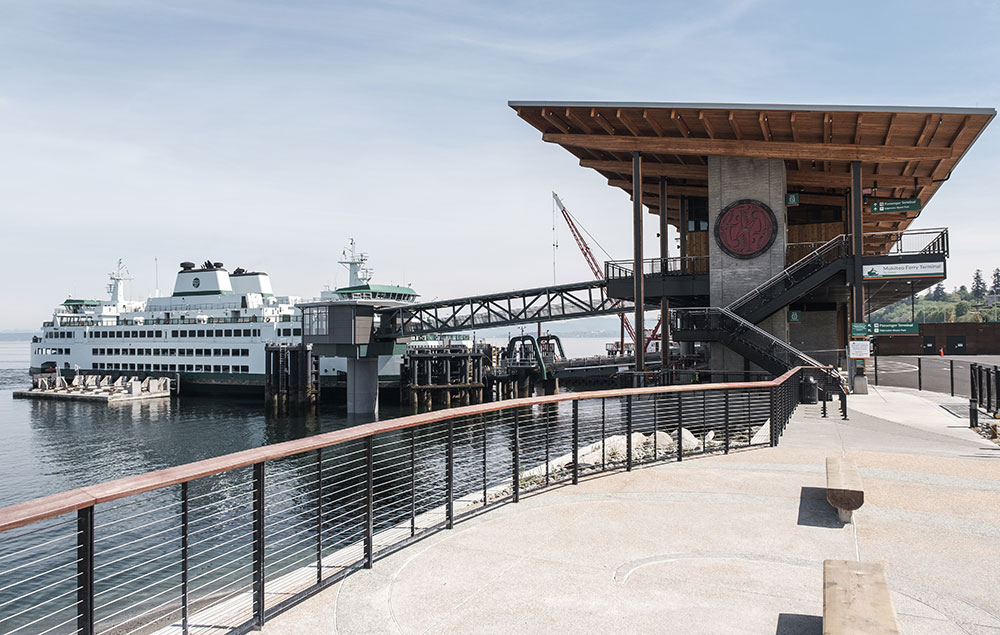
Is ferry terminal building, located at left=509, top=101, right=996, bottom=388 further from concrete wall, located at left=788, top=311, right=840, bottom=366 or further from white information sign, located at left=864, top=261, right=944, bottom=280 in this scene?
concrete wall, located at left=788, top=311, right=840, bottom=366

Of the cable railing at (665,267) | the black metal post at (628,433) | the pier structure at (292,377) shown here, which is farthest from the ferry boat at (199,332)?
the black metal post at (628,433)

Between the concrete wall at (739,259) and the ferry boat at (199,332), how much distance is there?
118 feet

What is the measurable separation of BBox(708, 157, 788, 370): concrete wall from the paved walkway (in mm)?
20288

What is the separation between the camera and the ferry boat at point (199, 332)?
68000 mm

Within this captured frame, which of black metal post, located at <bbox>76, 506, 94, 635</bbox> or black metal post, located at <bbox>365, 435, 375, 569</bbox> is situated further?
black metal post, located at <bbox>365, 435, 375, 569</bbox>

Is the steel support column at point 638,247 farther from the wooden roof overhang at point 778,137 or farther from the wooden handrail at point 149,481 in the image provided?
the wooden handrail at point 149,481

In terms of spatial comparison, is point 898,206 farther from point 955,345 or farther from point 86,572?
point 955,345

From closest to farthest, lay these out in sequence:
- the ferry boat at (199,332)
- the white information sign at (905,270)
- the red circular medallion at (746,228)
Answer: the white information sign at (905,270) → the red circular medallion at (746,228) → the ferry boat at (199,332)

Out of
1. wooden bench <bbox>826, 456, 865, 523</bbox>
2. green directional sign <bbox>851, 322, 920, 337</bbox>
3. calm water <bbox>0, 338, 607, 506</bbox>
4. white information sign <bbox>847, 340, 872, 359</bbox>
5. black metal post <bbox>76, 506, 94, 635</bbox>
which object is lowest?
calm water <bbox>0, 338, 607, 506</bbox>

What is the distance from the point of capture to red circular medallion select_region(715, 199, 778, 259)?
30.0 m

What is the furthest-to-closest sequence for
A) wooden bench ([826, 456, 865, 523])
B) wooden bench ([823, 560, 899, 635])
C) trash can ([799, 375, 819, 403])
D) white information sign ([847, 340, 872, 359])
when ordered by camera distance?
white information sign ([847, 340, 872, 359]), trash can ([799, 375, 819, 403]), wooden bench ([826, 456, 865, 523]), wooden bench ([823, 560, 899, 635])

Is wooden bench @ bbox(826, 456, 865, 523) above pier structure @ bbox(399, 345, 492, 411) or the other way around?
above

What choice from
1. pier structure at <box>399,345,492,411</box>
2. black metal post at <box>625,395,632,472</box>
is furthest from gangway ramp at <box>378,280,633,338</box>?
black metal post at <box>625,395,632,472</box>

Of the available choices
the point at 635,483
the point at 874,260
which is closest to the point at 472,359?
the point at 874,260
